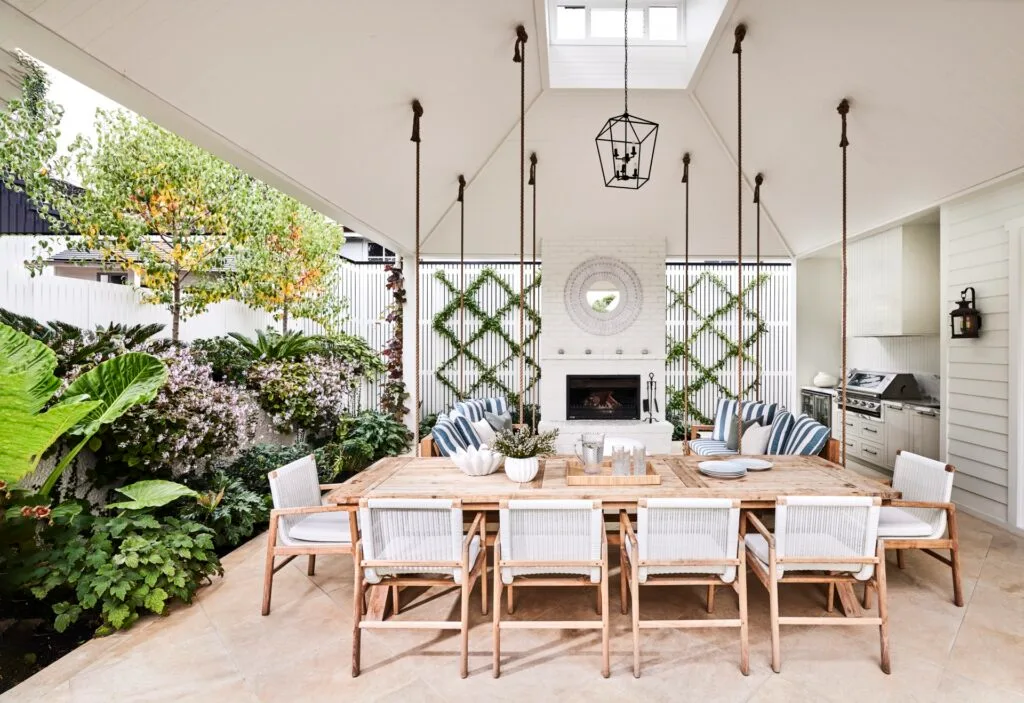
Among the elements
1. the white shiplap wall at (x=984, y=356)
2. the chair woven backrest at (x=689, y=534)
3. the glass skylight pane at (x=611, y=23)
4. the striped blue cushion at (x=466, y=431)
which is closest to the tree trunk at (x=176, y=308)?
the striped blue cushion at (x=466, y=431)

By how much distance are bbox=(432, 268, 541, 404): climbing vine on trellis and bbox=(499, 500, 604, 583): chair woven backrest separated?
5.53 m

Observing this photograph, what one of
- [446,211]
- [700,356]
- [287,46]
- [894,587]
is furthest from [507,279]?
[894,587]

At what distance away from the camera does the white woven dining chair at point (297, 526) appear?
290 centimetres

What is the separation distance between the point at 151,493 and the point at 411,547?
1672 mm

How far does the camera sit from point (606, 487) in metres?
2.89

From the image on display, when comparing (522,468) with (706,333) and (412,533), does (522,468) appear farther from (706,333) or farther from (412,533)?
(706,333)

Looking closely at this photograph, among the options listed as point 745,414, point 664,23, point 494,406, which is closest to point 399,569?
point 494,406

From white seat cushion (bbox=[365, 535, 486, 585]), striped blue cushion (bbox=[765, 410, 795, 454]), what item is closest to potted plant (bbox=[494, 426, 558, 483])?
white seat cushion (bbox=[365, 535, 486, 585])

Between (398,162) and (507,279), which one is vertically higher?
(398,162)

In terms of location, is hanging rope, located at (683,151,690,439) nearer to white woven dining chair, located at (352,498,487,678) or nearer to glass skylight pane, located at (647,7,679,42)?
glass skylight pane, located at (647,7,679,42)

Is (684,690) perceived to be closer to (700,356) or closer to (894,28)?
(894,28)

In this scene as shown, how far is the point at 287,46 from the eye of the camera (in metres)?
2.93

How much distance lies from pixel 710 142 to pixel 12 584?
242 inches

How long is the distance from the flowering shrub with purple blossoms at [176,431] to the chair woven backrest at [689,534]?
3.02 meters
